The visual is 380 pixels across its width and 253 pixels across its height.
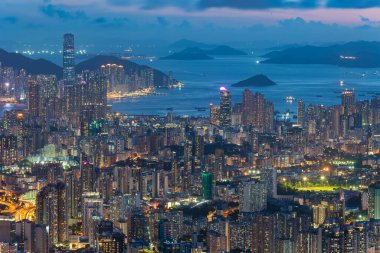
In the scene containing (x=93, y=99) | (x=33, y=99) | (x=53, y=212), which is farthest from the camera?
(x=93, y=99)

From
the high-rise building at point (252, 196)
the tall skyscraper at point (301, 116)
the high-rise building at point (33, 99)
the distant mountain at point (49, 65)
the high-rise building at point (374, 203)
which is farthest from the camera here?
the distant mountain at point (49, 65)

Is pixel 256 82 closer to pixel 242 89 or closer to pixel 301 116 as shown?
pixel 242 89

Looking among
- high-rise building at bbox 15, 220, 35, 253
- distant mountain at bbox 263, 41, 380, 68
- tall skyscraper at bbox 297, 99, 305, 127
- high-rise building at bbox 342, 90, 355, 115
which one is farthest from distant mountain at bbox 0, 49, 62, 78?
high-rise building at bbox 15, 220, 35, 253

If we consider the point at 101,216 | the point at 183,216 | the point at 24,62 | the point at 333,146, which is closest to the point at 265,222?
the point at 183,216

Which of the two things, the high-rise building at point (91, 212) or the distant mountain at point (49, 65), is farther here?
the distant mountain at point (49, 65)

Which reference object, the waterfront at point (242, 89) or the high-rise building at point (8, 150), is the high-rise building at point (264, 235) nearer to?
the high-rise building at point (8, 150)

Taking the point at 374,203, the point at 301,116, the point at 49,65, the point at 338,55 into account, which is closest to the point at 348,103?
the point at 301,116

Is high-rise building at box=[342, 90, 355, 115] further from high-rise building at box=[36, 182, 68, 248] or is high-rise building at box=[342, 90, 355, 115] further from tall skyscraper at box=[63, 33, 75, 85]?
high-rise building at box=[36, 182, 68, 248]

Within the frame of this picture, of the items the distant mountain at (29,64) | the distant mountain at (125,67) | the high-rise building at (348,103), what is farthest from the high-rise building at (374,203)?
the distant mountain at (125,67)
